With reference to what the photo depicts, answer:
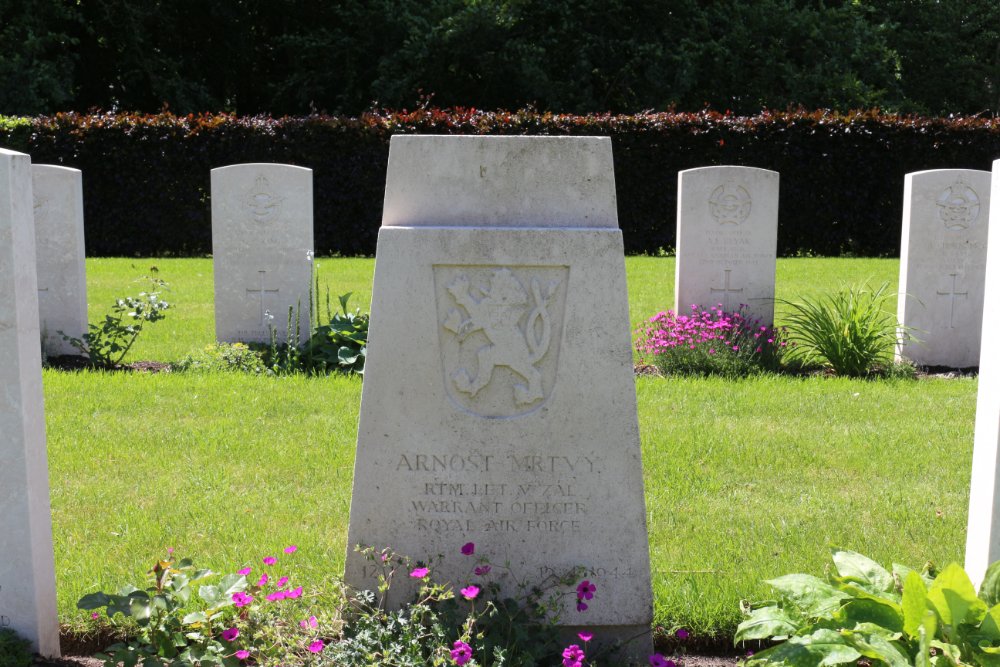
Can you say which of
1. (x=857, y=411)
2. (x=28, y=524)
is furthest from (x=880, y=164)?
(x=28, y=524)

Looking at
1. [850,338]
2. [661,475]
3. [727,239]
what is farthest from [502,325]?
[727,239]

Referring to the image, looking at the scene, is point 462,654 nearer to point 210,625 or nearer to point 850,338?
point 210,625

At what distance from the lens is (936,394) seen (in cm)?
725

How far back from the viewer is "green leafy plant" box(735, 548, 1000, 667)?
8.81 ft

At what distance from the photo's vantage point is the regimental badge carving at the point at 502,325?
3.08m

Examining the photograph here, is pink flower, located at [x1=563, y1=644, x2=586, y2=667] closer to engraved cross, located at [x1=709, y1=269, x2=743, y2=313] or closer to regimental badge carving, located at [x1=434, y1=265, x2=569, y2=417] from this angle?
regimental badge carving, located at [x1=434, y1=265, x2=569, y2=417]

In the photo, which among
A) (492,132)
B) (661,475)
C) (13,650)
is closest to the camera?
(13,650)

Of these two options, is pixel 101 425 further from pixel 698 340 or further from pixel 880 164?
pixel 880 164

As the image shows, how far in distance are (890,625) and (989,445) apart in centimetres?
62

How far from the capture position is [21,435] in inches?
119

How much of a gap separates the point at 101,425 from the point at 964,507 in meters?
4.86

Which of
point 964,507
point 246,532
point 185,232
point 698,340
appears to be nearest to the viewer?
point 246,532

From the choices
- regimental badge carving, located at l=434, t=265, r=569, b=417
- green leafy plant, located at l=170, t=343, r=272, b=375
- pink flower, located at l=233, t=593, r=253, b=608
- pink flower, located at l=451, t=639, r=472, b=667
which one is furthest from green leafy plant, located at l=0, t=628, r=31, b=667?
green leafy plant, located at l=170, t=343, r=272, b=375

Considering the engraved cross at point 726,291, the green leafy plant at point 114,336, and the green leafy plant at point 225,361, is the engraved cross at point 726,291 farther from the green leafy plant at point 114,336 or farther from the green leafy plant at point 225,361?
the green leafy plant at point 114,336
